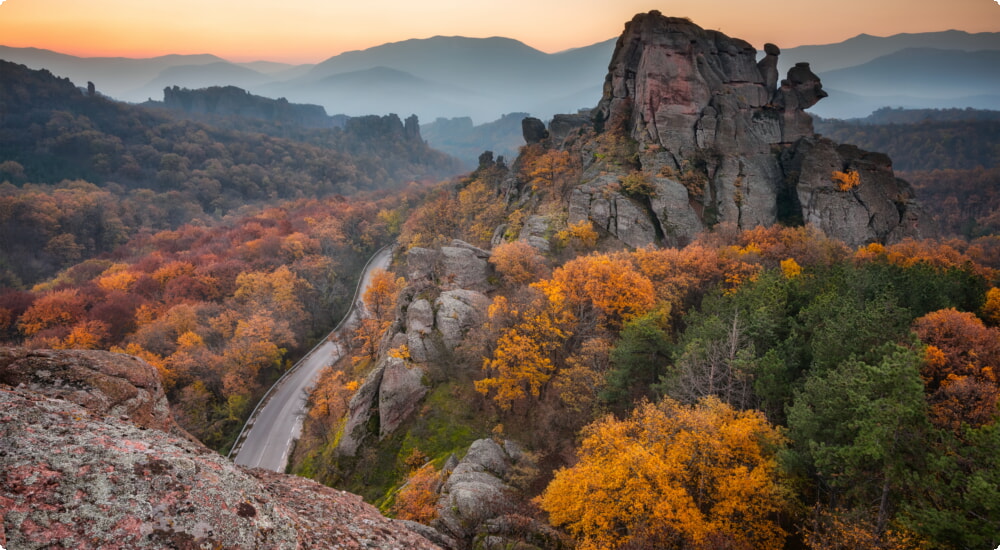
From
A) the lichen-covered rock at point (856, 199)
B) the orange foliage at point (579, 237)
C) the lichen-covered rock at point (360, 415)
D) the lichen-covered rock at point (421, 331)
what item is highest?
the lichen-covered rock at point (856, 199)

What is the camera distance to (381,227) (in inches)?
4058

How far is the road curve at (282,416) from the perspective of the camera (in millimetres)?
40812

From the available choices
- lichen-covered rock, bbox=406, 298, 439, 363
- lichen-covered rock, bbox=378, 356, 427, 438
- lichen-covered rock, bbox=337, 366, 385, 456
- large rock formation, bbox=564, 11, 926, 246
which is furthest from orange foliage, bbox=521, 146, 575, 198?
lichen-covered rock, bbox=337, 366, 385, 456

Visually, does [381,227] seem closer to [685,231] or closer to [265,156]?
[685,231]

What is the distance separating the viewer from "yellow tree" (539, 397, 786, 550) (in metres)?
15.8

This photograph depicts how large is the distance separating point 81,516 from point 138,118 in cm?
25137

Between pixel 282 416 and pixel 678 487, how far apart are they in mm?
42948

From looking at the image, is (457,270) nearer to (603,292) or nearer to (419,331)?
(419,331)

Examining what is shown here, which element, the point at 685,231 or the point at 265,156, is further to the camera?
the point at 265,156

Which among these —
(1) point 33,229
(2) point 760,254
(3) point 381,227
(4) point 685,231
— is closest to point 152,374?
(2) point 760,254

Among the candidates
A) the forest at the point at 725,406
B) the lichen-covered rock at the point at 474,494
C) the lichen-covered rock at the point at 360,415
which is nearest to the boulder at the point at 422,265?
the forest at the point at 725,406

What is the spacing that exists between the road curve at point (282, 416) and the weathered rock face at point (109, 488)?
98.5 ft

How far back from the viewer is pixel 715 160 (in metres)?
A: 59.2

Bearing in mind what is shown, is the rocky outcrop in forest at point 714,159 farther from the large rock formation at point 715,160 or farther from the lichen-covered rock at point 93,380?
the lichen-covered rock at point 93,380
